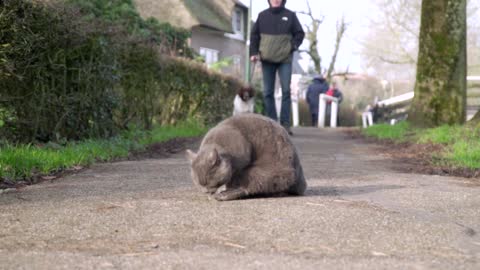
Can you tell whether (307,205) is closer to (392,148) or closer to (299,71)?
(392,148)

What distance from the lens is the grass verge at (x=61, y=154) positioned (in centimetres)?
642

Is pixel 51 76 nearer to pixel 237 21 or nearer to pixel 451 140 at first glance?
pixel 451 140

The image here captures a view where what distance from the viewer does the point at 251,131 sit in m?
5.18

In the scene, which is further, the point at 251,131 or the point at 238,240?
the point at 251,131

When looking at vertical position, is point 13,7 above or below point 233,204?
above

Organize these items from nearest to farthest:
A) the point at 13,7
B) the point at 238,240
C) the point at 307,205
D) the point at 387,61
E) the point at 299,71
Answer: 1. the point at 238,240
2. the point at 307,205
3. the point at 13,7
4. the point at 387,61
5. the point at 299,71

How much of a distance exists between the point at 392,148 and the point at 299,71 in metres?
57.8

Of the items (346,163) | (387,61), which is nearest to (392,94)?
(387,61)

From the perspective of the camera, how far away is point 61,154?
25.1ft

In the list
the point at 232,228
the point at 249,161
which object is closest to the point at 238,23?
the point at 249,161

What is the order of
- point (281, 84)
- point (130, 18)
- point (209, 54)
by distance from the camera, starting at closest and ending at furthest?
1. point (281, 84)
2. point (130, 18)
3. point (209, 54)

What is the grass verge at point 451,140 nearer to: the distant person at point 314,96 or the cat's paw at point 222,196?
the cat's paw at point 222,196

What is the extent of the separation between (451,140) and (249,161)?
257 inches

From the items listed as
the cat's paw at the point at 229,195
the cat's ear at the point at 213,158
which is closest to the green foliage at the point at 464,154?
the cat's paw at the point at 229,195
